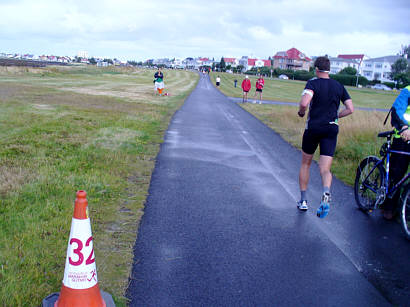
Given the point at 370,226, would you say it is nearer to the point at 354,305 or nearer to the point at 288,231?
the point at 288,231

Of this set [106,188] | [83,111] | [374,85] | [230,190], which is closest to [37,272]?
[106,188]

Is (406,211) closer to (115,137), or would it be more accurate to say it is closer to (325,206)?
(325,206)

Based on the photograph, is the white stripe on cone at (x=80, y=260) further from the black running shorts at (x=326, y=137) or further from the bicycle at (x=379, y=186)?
the bicycle at (x=379, y=186)

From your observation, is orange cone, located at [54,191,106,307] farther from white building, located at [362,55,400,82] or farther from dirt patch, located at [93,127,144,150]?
white building, located at [362,55,400,82]

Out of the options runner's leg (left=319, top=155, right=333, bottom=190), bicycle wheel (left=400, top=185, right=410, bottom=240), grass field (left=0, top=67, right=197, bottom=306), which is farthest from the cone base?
bicycle wheel (left=400, top=185, right=410, bottom=240)

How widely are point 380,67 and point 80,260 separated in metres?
148

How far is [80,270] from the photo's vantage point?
10.1 ft

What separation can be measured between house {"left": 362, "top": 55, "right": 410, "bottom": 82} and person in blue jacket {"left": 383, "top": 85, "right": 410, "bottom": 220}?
137237 mm

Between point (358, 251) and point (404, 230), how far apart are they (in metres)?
0.80

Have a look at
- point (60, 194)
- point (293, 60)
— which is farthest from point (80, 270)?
point (293, 60)

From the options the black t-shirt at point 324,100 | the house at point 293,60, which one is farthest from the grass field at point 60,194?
the house at point 293,60

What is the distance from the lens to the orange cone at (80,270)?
119 inches

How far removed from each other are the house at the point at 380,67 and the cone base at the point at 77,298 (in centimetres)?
14109

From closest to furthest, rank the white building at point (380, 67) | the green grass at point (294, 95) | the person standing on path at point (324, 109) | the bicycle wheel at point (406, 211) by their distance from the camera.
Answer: the bicycle wheel at point (406, 211) < the person standing on path at point (324, 109) < the green grass at point (294, 95) < the white building at point (380, 67)
